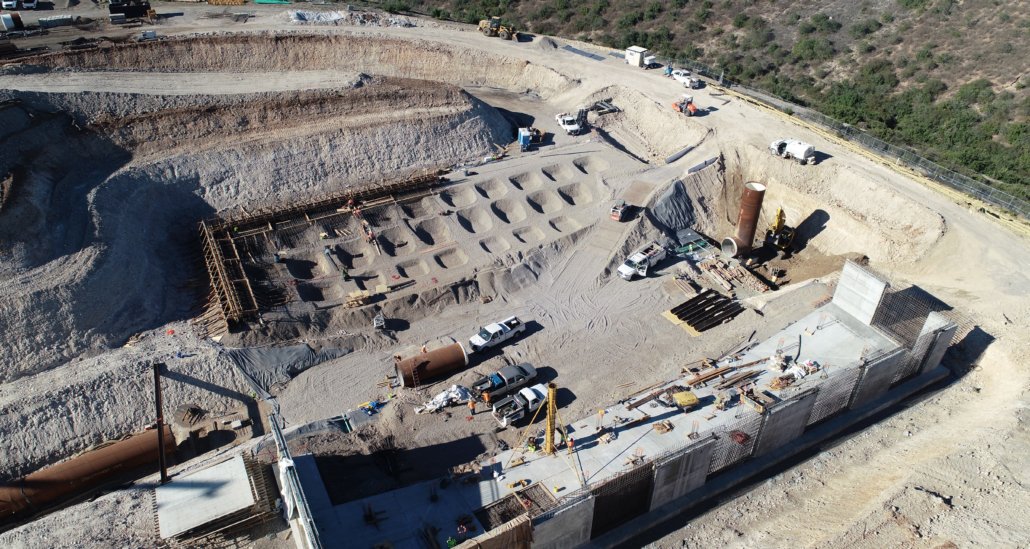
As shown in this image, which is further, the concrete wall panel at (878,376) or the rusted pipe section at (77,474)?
the concrete wall panel at (878,376)

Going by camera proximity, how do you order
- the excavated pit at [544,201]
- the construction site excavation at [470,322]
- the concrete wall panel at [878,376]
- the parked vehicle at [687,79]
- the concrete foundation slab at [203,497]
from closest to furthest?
1. the concrete foundation slab at [203,497]
2. the construction site excavation at [470,322]
3. the concrete wall panel at [878,376]
4. the excavated pit at [544,201]
5. the parked vehicle at [687,79]

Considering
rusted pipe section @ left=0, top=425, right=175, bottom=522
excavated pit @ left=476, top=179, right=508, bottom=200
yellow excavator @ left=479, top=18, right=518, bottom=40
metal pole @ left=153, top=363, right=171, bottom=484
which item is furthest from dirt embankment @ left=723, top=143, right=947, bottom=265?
rusted pipe section @ left=0, top=425, right=175, bottom=522

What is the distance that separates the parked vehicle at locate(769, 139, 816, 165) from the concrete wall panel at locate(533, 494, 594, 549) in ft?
106

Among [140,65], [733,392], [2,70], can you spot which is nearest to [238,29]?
[140,65]

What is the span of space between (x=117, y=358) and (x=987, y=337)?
141 ft

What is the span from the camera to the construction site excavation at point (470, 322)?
26.7m

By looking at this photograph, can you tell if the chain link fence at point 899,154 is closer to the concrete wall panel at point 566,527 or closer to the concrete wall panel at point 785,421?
the concrete wall panel at point 785,421

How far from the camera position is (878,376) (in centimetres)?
3173

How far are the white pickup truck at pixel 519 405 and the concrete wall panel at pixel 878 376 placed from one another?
14671mm

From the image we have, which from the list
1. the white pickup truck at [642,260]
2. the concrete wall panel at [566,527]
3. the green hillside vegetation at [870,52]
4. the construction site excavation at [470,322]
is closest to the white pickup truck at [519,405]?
the construction site excavation at [470,322]

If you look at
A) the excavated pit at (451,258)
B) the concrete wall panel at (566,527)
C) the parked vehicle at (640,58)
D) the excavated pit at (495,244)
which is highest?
the parked vehicle at (640,58)

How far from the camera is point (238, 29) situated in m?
59.6

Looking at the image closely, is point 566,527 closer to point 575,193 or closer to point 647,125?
point 575,193

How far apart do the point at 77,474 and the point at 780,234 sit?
133 ft
